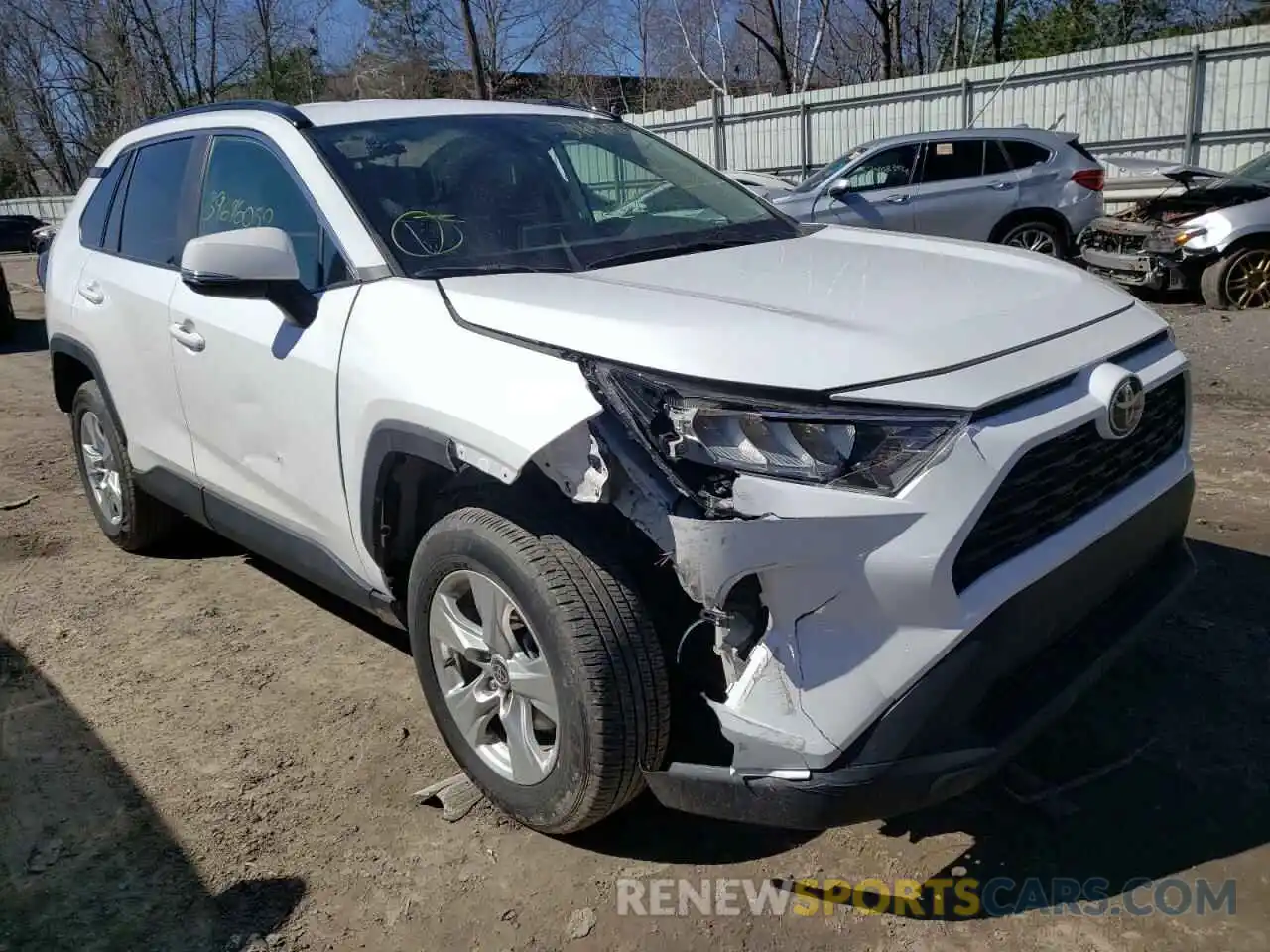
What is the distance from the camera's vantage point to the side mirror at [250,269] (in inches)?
116

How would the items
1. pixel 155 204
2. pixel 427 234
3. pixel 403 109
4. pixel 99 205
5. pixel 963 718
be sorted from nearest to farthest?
1. pixel 963 718
2. pixel 427 234
3. pixel 403 109
4. pixel 155 204
5. pixel 99 205

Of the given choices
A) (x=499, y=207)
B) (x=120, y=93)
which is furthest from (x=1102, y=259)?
(x=120, y=93)

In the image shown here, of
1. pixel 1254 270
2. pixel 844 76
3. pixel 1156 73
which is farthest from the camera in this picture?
pixel 844 76

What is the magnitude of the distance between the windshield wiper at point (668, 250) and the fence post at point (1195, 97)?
1464 cm

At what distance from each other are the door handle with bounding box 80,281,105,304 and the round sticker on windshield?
1.91 meters

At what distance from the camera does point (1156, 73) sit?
620 inches

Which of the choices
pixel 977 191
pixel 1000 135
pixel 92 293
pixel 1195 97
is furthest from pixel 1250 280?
pixel 92 293

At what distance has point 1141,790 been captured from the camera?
114 inches

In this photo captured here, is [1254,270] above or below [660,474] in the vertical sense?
below

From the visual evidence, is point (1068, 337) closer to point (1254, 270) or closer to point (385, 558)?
point (385, 558)

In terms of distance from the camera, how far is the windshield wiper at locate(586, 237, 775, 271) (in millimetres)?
3107

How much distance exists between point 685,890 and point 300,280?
6.54 ft

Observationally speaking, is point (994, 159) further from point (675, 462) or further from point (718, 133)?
point (675, 462)

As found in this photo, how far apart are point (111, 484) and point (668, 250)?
308cm
